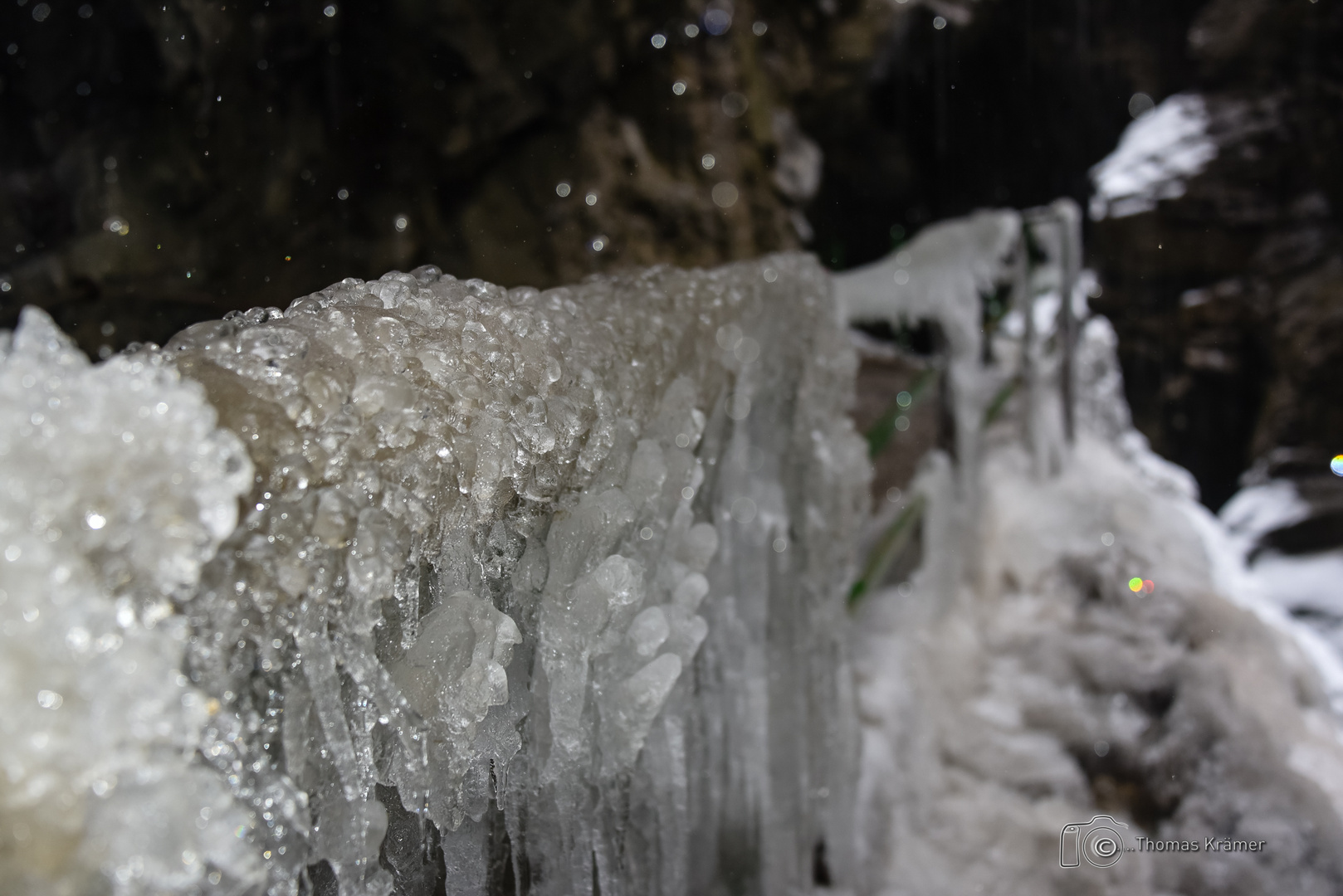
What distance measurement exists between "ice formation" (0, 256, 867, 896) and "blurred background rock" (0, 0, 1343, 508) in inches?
71.1

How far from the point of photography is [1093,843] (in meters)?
1.50

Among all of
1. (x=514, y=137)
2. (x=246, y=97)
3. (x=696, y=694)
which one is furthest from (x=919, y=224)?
(x=696, y=694)

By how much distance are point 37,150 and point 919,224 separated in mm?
6158

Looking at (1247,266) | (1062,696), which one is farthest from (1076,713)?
(1247,266)

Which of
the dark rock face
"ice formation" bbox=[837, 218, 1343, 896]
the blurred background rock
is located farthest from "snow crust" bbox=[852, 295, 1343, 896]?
the dark rock face

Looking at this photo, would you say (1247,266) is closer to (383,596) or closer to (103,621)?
(383,596)

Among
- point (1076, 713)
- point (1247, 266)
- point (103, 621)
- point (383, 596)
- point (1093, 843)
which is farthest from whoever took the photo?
point (1247, 266)

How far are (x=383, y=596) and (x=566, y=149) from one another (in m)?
3.50

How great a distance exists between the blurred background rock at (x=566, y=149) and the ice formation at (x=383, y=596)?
1805mm

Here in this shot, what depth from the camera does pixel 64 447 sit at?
0.93 ft

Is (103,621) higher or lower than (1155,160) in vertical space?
lower

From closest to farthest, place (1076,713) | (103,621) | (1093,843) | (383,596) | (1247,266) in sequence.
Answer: (103,621), (383,596), (1093,843), (1076,713), (1247,266)

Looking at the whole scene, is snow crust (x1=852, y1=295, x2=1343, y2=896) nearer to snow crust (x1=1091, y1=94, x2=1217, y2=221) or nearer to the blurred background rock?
the blurred background rock

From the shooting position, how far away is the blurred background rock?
9.18ft
